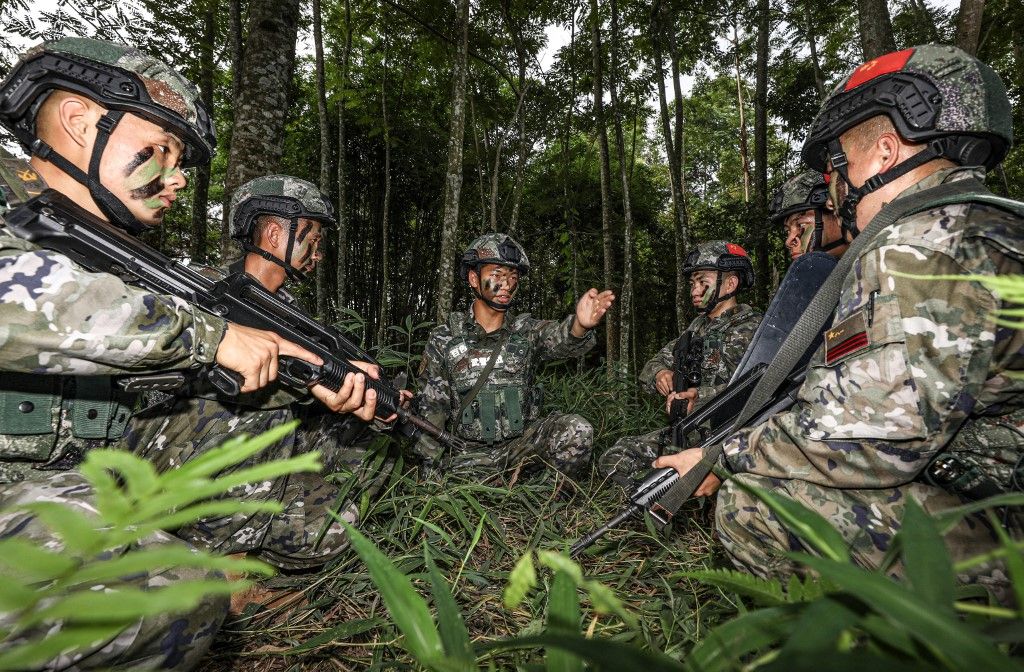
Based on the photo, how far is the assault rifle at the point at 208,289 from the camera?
64.2 inches

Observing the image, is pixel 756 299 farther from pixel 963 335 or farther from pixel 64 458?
pixel 64 458

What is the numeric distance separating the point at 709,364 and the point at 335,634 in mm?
3882

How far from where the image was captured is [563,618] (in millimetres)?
655

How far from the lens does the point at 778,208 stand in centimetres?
426

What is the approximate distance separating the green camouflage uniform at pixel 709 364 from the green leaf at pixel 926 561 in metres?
3.19

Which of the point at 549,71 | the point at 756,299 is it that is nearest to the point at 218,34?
the point at 549,71

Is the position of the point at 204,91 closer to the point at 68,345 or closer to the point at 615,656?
the point at 68,345

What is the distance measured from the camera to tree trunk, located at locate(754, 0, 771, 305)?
833cm

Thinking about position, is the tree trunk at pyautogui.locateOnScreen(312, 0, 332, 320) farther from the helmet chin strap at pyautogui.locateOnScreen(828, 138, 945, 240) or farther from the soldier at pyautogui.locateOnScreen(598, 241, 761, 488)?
the helmet chin strap at pyautogui.locateOnScreen(828, 138, 945, 240)

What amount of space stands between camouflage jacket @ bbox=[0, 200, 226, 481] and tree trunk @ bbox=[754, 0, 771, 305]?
8.73 meters

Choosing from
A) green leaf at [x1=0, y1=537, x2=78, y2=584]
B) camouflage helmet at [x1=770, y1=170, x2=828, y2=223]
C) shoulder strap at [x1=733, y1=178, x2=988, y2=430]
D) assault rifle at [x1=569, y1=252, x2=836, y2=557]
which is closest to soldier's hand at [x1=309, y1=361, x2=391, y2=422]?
assault rifle at [x1=569, y1=252, x2=836, y2=557]

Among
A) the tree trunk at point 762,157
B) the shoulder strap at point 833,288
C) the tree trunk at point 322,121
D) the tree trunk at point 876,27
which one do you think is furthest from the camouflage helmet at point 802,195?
the tree trunk at point 322,121

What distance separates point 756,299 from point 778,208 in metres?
5.03

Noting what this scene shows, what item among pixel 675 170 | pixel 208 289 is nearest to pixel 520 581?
pixel 208 289
